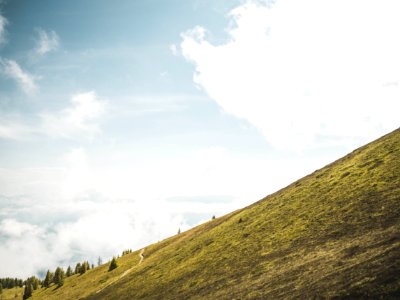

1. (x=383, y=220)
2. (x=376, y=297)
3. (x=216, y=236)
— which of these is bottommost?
(x=376, y=297)

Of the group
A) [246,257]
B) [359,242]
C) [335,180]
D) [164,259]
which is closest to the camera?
[359,242]

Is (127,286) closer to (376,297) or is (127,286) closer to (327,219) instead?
(327,219)

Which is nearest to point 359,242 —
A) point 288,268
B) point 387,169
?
point 288,268

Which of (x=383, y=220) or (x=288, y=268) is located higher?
(x=383, y=220)

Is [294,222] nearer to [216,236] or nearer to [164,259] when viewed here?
[216,236]

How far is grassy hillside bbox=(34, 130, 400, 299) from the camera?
83.7 feet

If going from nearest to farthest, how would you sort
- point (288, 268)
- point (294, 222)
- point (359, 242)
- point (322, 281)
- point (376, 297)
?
point (376, 297) < point (322, 281) < point (359, 242) < point (288, 268) < point (294, 222)

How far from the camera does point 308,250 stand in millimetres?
39219

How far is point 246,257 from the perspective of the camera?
50.2m

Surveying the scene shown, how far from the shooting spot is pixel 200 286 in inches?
1871

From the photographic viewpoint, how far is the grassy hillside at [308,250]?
25.5 metres

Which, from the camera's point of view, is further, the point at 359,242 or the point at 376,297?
the point at 359,242

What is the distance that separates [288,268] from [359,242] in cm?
887

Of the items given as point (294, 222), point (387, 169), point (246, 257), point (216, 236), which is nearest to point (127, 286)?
point (216, 236)
